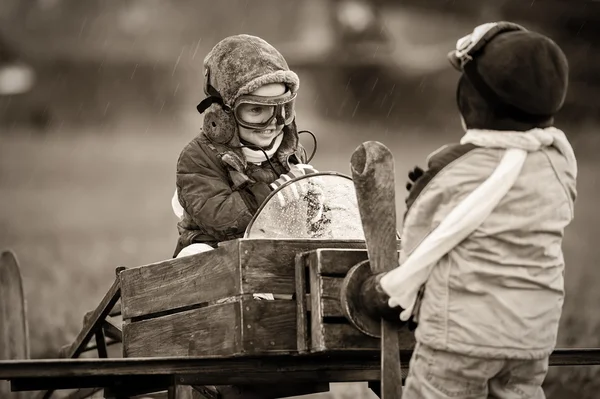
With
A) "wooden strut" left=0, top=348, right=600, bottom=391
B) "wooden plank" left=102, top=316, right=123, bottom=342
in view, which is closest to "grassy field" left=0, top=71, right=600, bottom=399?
"wooden plank" left=102, top=316, right=123, bottom=342

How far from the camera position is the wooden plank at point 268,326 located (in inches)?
172

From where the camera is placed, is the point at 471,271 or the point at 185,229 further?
the point at 185,229

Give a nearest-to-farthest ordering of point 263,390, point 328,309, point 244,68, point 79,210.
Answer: point 328,309 → point 263,390 → point 244,68 → point 79,210

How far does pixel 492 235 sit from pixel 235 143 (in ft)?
6.70

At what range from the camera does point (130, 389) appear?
5133 mm

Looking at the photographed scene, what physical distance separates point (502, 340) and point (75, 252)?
448 cm

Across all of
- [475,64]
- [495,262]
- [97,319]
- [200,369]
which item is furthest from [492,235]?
[97,319]

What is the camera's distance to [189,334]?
4.77 meters

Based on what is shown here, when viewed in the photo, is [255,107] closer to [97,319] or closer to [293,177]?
[293,177]

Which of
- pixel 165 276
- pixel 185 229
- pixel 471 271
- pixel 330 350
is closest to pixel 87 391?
pixel 185 229

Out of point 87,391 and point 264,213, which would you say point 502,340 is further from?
point 87,391

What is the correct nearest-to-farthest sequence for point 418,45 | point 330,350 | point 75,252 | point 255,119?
point 330,350 → point 255,119 → point 75,252 → point 418,45

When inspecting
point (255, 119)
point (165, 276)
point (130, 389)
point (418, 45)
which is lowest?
point (130, 389)

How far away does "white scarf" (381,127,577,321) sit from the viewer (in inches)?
145
